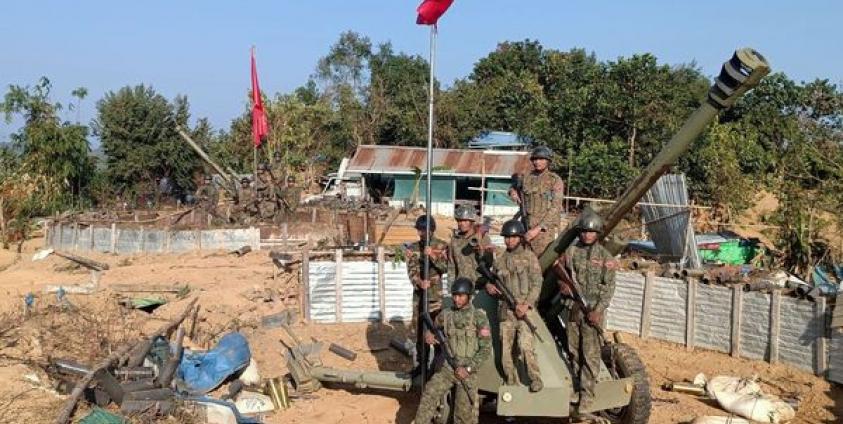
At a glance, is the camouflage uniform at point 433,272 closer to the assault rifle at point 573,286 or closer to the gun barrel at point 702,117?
the assault rifle at point 573,286

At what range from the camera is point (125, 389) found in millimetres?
8289

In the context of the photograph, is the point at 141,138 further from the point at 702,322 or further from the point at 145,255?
the point at 702,322

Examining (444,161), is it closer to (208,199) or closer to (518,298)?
(208,199)

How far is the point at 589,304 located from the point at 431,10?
329 centimetres

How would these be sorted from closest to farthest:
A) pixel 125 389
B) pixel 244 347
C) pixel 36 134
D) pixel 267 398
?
1. pixel 125 389
2. pixel 267 398
3. pixel 244 347
4. pixel 36 134

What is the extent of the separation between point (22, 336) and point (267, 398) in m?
3.90

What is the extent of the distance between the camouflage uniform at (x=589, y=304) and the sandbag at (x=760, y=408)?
2.52 m

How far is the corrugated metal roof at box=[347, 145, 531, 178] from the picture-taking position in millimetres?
31609

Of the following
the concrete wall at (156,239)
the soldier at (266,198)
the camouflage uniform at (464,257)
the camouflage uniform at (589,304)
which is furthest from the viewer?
the soldier at (266,198)

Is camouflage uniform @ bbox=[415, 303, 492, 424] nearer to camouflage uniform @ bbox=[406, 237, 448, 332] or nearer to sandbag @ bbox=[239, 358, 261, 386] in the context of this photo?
camouflage uniform @ bbox=[406, 237, 448, 332]

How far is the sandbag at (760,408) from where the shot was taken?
884 cm

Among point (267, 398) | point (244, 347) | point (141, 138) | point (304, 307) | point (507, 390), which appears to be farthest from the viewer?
point (141, 138)

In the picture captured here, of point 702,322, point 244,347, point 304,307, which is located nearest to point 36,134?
point 304,307

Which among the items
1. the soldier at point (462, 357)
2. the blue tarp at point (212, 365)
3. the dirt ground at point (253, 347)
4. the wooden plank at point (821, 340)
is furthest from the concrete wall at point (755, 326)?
the blue tarp at point (212, 365)
